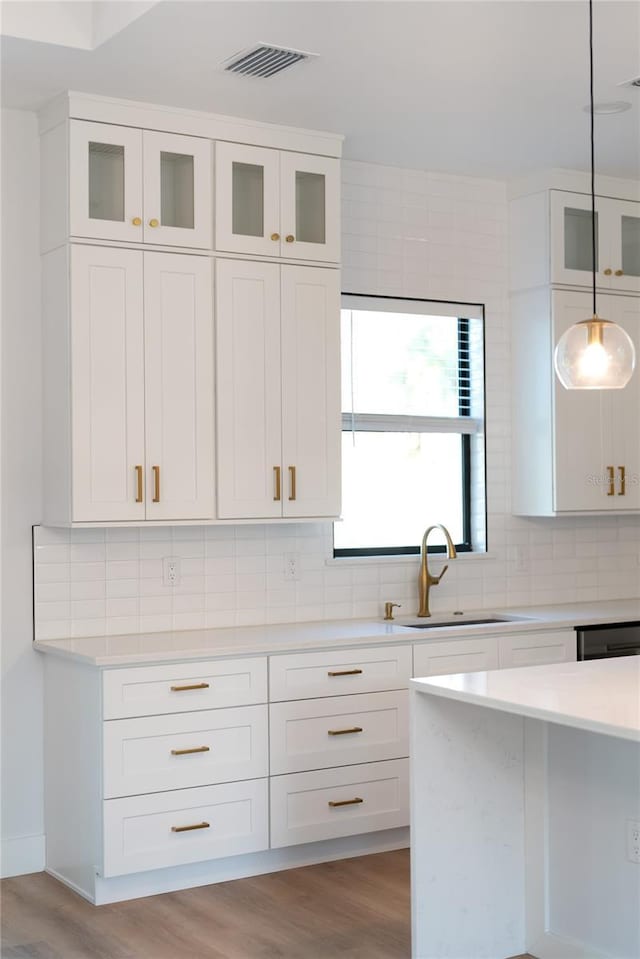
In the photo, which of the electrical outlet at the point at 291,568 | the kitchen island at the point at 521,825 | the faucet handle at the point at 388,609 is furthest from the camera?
the faucet handle at the point at 388,609

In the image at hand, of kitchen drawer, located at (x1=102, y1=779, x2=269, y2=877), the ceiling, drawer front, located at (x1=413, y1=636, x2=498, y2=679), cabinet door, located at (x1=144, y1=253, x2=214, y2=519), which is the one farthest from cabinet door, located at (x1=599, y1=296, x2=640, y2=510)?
kitchen drawer, located at (x1=102, y1=779, x2=269, y2=877)

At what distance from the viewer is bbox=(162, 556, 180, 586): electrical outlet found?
461cm

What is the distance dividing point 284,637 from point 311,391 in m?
1.01

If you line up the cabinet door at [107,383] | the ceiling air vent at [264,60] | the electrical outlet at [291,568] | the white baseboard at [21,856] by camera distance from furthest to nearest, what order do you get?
the electrical outlet at [291,568]
the white baseboard at [21,856]
the cabinet door at [107,383]
the ceiling air vent at [264,60]

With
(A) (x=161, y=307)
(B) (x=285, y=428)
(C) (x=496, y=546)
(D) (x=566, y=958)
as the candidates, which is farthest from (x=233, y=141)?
(D) (x=566, y=958)

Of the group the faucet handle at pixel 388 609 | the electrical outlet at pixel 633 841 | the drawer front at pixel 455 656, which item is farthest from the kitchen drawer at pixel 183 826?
the electrical outlet at pixel 633 841

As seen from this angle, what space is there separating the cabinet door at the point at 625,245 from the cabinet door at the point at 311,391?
1.59 meters

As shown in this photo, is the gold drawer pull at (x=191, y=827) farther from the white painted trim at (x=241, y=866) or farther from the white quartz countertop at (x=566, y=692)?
the white quartz countertop at (x=566, y=692)

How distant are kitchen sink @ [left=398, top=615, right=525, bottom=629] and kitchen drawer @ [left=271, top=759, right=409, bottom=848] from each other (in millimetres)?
707

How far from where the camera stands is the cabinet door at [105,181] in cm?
416

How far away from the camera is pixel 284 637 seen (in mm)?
4387

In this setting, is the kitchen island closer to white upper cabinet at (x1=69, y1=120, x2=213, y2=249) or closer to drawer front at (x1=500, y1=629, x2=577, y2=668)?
drawer front at (x1=500, y1=629, x2=577, y2=668)

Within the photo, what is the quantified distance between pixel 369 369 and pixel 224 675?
174 centimetres

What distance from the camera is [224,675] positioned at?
4117 millimetres
